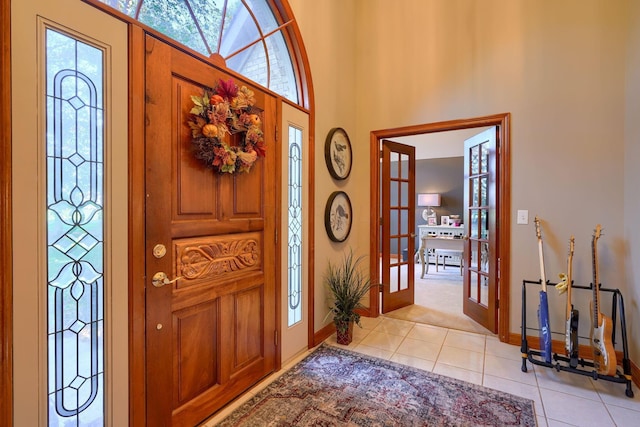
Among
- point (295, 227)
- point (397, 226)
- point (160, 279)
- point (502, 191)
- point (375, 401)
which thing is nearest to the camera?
point (160, 279)

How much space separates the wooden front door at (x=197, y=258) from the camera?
1406 millimetres

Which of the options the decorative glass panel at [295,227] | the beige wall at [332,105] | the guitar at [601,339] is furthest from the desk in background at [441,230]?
the decorative glass panel at [295,227]

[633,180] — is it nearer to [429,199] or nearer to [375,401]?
[375,401]

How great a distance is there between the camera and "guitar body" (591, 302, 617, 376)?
6.29 ft

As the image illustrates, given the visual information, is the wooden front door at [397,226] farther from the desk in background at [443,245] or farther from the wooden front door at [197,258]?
the wooden front door at [197,258]

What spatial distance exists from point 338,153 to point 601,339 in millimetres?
2466

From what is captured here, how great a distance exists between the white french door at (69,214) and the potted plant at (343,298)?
1703 millimetres

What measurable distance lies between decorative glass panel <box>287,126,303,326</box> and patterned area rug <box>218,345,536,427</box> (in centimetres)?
47

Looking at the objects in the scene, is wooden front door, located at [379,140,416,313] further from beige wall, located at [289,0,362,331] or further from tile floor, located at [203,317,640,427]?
tile floor, located at [203,317,640,427]

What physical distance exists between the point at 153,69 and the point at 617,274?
350 centimetres

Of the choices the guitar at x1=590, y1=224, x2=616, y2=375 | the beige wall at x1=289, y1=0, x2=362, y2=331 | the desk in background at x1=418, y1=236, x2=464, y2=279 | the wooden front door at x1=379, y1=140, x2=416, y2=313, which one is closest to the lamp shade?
the desk in background at x1=418, y1=236, x2=464, y2=279

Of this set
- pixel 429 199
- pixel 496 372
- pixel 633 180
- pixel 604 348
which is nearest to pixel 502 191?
pixel 633 180

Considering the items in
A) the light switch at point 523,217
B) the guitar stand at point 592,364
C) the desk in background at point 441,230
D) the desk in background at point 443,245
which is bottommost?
the guitar stand at point 592,364

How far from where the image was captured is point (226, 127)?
5.41ft
